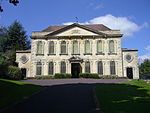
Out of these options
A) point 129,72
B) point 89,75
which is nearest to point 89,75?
point 89,75

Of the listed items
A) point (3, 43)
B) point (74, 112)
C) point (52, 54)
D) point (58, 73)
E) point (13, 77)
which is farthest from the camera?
point (3, 43)

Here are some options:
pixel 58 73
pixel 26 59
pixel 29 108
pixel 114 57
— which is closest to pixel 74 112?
pixel 29 108

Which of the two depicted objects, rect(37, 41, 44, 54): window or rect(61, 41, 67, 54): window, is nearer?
rect(61, 41, 67, 54): window

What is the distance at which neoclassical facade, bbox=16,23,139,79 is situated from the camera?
31.9 metres

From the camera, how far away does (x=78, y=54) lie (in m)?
32.6

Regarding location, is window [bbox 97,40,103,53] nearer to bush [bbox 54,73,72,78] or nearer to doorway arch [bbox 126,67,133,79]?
doorway arch [bbox 126,67,133,79]

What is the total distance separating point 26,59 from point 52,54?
559 centimetres

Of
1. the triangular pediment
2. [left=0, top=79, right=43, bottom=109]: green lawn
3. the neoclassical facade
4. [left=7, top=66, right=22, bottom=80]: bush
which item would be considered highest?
the triangular pediment

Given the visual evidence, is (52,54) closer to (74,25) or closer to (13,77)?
(74,25)

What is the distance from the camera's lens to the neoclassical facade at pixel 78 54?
105 feet

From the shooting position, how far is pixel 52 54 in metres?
32.8

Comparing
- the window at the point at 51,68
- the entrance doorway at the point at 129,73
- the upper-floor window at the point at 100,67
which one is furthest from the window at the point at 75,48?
the entrance doorway at the point at 129,73

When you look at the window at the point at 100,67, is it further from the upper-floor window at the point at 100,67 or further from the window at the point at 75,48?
the window at the point at 75,48

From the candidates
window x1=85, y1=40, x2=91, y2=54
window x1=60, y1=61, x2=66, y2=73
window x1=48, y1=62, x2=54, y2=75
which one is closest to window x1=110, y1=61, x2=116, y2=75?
window x1=85, y1=40, x2=91, y2=54
